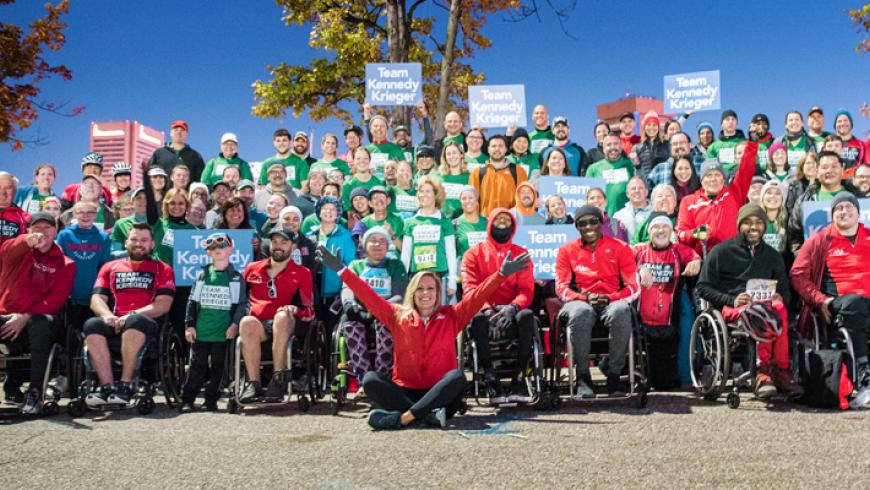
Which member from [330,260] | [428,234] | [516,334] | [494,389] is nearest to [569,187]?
[428,234]

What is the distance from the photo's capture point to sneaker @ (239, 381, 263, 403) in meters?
6.23

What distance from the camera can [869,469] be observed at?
399 centimetres

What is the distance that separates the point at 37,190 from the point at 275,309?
4569 mm

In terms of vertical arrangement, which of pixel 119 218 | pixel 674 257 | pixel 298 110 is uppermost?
pixel 298 110

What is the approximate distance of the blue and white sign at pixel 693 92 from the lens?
1174 centimetres

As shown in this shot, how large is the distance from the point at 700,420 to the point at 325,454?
108 inches

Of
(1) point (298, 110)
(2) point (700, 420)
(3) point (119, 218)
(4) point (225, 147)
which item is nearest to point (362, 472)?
(2) point (700, 420)

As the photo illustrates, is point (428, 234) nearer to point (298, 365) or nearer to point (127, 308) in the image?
point (298, 365)

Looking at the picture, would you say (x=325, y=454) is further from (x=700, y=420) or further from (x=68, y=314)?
(x=68, y=314)

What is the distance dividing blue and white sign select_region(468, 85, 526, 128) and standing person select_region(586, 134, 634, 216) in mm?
2420

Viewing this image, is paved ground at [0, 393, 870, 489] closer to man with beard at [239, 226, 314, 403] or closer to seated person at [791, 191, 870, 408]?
man with beard at [239, 226, 314, 403]

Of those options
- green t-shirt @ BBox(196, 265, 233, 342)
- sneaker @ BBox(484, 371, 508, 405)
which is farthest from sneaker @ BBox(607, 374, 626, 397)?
green t-shirt @ BBox(196, 265, 233, 342)

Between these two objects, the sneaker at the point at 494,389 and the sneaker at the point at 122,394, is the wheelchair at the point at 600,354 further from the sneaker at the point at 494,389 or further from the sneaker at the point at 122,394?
the sneaker at the point at 122,394

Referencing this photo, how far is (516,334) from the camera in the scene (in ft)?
20.2
